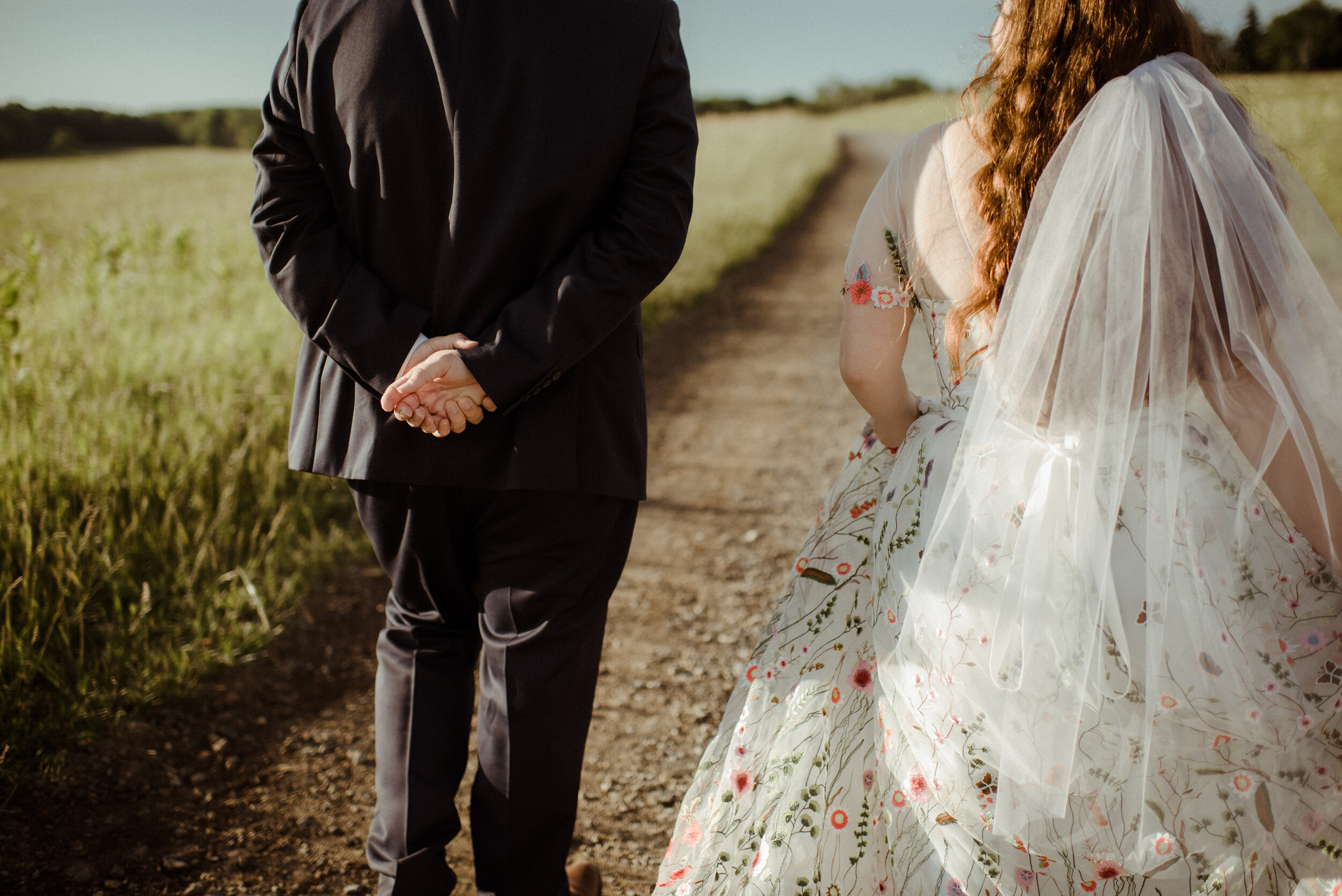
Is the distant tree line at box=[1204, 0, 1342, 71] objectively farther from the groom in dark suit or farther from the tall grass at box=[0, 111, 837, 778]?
the tall grass at box=[0, 111, 837, 778]

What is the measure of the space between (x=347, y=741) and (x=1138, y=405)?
7.64ft

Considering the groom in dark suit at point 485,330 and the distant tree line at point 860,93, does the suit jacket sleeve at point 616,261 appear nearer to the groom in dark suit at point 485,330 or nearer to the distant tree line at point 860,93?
the groom in dark suit at point 485,330

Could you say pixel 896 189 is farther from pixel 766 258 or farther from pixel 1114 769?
pixel 766 258

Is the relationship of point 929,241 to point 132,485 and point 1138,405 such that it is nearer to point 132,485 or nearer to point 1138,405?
point 1138,405

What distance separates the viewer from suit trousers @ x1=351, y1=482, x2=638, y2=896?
1645 mm

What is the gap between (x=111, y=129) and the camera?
6.50 metres

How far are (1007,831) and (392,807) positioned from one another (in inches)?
47.4

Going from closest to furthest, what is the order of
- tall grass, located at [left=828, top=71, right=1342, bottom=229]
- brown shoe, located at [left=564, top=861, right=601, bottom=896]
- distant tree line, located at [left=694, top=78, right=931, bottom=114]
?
brown shoe, located at [left=564, top=861, right=601, bottom=896]
tall grass, located at [left=828, top=71, right=1342, bottom=229]
distant tree line, located at [left=694, top=78, right=931, bottom=114]

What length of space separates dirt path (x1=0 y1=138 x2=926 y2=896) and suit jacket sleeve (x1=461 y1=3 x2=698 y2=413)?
32.0 inches

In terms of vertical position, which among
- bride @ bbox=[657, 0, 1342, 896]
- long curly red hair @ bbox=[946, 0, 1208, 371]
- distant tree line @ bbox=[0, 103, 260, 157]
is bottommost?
bride @ bbox=[657, 0, 1342, 896]

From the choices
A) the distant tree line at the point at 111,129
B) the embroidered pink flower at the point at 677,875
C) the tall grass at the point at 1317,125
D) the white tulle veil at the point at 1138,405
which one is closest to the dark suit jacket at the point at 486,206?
the white tulle veil at the point at 1138,405

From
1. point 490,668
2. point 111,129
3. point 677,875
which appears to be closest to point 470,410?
point 490,668

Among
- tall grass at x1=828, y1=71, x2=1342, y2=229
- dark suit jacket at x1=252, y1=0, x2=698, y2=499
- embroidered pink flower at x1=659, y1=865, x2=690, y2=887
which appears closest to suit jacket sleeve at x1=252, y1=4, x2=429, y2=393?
dark suit jacket at x1=252, y1=0, x2=698, y2=499

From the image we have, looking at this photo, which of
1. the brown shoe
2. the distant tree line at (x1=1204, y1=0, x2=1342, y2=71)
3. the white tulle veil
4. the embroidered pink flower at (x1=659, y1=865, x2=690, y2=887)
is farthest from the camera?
the brown shoe
